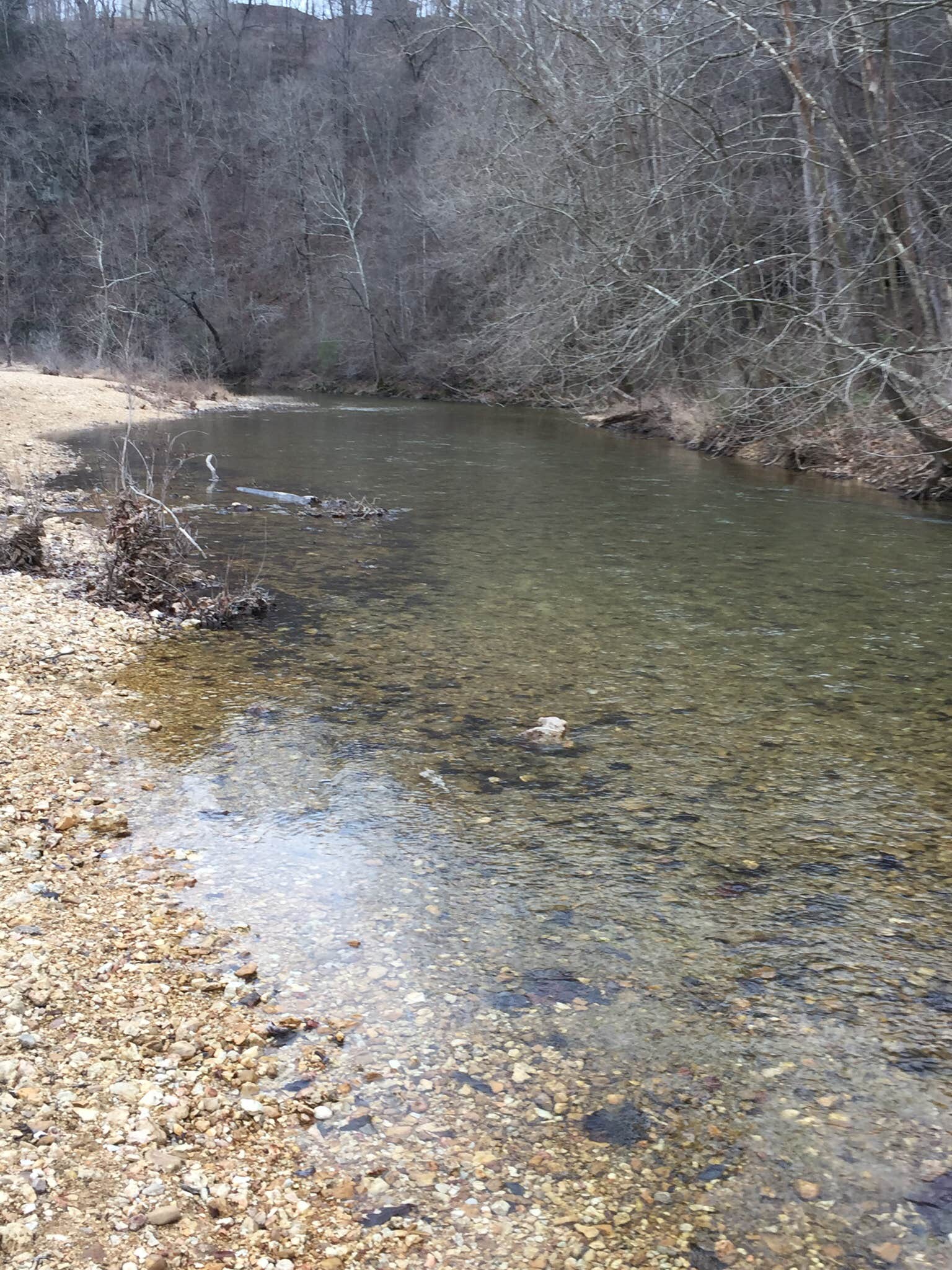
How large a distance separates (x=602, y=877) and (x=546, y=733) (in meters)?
1.69

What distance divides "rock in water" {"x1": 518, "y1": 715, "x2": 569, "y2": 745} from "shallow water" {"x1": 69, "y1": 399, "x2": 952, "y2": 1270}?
15 centimetres

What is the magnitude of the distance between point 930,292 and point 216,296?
132 feet

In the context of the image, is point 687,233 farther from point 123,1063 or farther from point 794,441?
point 123,1063

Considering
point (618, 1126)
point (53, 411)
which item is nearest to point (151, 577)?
point (618, 1126)

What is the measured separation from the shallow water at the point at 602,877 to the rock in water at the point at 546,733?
153 mm

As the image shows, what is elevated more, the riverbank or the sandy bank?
the sandy bank

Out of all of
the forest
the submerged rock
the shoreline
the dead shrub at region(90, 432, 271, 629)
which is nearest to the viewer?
the submerged rock

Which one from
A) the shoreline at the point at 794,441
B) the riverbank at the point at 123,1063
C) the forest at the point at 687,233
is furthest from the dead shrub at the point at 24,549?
the shoreline at the point at 794,441

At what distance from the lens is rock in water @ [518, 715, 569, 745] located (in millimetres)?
6340

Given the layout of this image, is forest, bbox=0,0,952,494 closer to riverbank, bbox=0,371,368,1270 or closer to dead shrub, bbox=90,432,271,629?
dead shrub, bbox=90,432,271,629

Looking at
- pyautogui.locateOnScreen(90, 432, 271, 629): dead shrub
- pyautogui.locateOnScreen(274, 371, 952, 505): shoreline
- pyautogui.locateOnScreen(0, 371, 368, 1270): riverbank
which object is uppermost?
pyautogui.locateOnScreen(274, 371, 952, 505): shoreline

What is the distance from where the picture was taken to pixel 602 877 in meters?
4.80

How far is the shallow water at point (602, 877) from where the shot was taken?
3.03 metres

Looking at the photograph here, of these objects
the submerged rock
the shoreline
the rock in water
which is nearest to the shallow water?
the submerged rock
